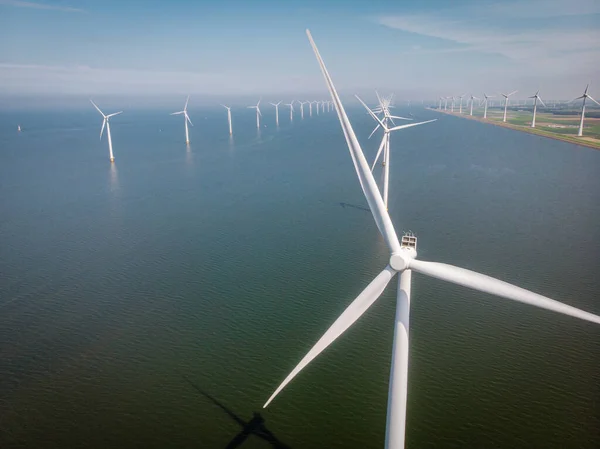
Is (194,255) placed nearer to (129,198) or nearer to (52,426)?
(52,426)

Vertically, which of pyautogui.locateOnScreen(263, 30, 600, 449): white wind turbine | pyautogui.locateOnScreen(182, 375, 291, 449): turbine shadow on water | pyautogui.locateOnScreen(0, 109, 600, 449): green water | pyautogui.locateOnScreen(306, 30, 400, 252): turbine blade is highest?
pyautogui.locateOnScreen(306, 30, 400, 252): turbine blade

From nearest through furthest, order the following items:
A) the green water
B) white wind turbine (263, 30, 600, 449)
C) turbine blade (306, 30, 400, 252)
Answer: white wind turbine (263, 30, 600, 449)
turbine blade (306, 30, 400, 252)
the green water

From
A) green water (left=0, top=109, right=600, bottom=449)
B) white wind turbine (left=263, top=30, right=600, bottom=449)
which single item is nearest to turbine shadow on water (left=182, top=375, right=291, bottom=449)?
green water (left=0, top=109, right=600, bottom=449)

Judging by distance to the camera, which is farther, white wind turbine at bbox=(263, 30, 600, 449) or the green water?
the green water

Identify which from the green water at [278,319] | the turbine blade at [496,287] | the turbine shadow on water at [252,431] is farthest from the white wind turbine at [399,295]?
the green water at [278,319]

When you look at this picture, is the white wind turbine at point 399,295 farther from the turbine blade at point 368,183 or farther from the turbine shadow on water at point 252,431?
the turbine shadow on water at point 252,431

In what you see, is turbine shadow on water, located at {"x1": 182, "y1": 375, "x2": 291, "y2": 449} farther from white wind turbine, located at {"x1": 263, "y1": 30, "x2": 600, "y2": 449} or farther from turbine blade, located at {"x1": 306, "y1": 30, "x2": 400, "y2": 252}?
turbine blade, located at {"x1": 306, "y1": 30, "x2": 400, "y2": 252}

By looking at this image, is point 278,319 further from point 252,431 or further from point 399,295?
point 399,295

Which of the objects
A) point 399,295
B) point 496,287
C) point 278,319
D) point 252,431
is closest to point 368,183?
point 399,295
